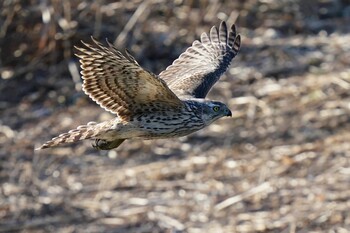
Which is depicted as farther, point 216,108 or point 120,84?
point 216,108

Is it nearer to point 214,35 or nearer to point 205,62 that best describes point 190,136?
point 214,35

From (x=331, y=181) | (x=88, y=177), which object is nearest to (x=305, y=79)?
(x=331, y=181)

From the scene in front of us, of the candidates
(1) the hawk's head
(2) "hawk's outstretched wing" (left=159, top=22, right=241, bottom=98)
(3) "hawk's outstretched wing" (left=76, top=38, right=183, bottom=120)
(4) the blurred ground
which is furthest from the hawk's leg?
(4) the blurred ground

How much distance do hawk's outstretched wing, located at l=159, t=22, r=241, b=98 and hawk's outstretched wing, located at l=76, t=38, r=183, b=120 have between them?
777mm

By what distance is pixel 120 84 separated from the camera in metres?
6.99

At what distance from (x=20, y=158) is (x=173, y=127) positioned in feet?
13.3

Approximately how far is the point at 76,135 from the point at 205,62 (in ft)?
6.11

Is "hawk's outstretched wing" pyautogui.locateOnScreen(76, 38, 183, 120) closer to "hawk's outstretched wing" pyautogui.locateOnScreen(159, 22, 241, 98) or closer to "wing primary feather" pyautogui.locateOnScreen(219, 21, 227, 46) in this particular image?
"hawk's outstretched wing" pyautogui.locateOnScreen(159, 22, 241, 98)

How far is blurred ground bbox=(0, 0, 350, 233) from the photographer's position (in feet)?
33.9

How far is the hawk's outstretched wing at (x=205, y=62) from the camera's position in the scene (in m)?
8.05

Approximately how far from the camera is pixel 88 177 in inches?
424

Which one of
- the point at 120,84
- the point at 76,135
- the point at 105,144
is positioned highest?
the point at 120,84

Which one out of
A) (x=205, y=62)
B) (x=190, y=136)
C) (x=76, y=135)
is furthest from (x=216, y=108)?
(x=190, y=136)

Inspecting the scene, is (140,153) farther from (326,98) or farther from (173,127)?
(173,127)
